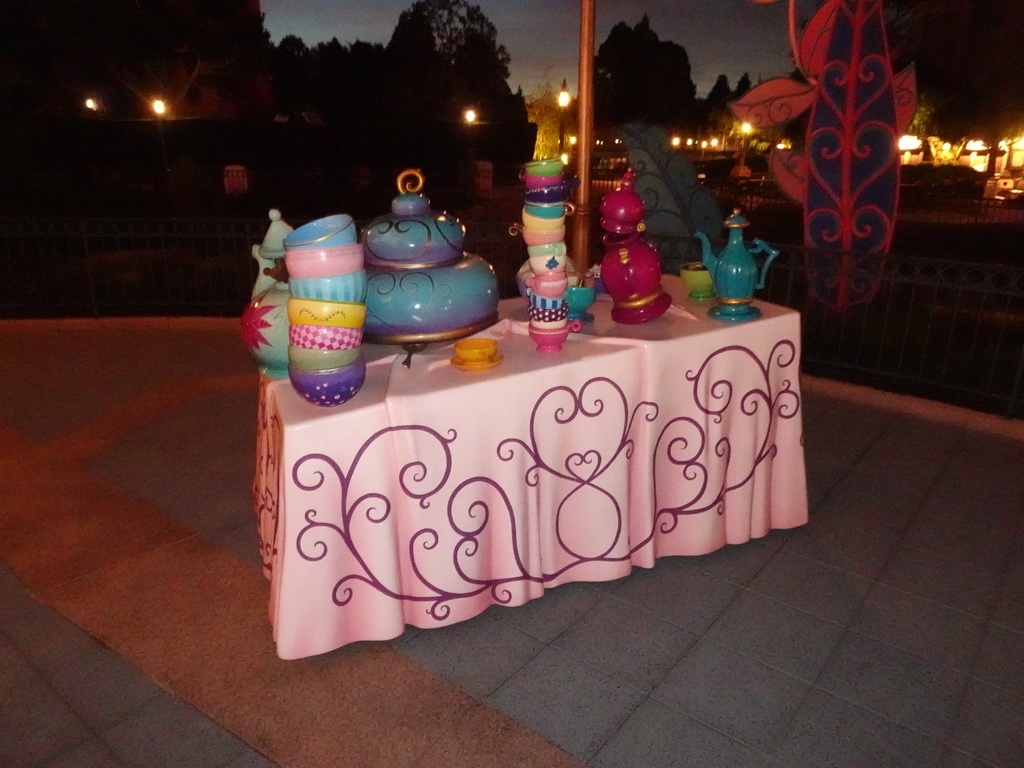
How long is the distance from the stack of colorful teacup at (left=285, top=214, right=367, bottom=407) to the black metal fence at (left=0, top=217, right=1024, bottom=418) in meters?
3.62

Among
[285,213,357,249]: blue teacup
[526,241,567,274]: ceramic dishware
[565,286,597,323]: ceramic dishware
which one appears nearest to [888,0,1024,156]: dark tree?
[565,286,597,323]: ceramic dishware

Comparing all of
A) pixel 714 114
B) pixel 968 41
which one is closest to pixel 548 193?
pixel 968 41

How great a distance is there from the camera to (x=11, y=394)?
500 centimetres

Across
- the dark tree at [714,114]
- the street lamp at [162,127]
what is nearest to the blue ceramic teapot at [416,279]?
the street lamp at [162,127]

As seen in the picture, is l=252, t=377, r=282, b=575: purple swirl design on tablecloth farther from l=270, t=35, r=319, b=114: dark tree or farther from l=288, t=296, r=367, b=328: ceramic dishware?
l=270, t=35, r=319, b=114: dark tree

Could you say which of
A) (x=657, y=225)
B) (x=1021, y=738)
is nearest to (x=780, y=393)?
(x=1021, y=738)

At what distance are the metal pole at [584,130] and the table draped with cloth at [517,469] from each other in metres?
0.28

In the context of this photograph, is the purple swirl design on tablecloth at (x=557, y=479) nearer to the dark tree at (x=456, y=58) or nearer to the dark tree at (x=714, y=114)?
the dark tree at (x=456, y=58)

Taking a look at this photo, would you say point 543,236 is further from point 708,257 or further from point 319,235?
point 708,257

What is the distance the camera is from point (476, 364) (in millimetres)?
2393

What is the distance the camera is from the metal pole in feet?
9.66

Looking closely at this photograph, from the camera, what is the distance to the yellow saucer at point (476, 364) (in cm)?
239

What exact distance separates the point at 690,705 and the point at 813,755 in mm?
354

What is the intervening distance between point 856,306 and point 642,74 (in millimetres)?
29224
